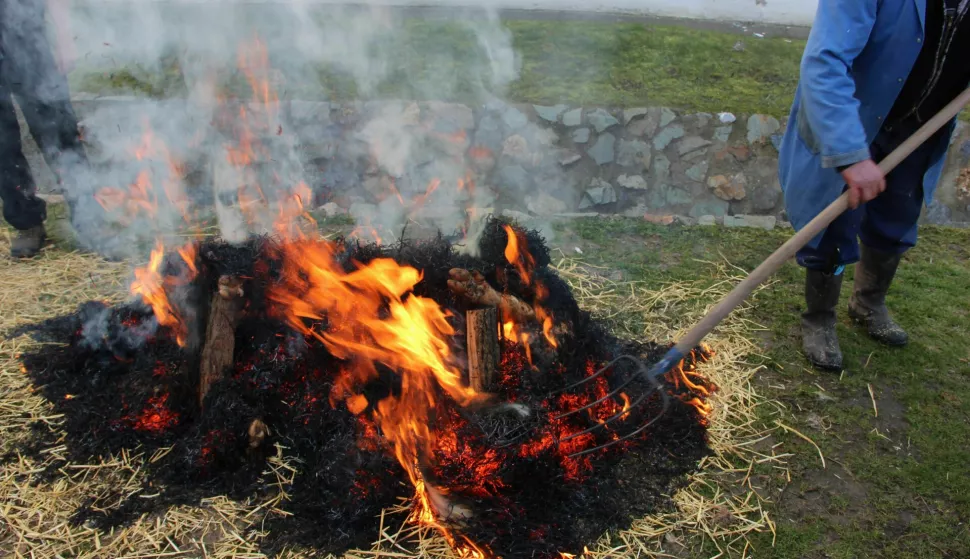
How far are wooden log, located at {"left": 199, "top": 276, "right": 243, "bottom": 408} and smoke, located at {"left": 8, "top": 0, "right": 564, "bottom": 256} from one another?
272cm

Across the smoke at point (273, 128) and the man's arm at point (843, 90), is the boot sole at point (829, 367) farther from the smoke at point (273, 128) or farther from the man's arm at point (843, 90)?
the smoke at point (273, 128)

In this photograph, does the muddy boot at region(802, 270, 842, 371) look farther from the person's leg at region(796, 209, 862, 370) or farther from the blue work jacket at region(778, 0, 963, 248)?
the blue work jacket at region(778, 0, 963, 248)

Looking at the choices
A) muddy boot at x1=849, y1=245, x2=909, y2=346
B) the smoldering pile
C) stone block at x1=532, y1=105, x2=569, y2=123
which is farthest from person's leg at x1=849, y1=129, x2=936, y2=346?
stone block at x1=532, y1=105, x2=569, y2=123

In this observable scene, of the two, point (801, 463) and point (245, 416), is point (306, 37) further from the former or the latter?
point (801, 463)

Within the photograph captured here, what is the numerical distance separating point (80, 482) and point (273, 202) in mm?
3675

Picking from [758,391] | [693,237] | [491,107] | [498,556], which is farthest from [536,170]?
[498,556]

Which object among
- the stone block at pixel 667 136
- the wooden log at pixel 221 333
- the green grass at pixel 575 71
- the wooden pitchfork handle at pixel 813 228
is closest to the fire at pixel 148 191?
the green grass at pixel 575 71

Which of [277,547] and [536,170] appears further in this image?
[536,170]

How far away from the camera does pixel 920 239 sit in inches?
228

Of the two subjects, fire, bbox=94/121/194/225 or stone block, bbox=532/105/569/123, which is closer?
fire, bbox=94/121/194/225

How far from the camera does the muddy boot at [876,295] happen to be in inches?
164

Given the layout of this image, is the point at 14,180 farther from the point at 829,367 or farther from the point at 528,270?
the point at 829,367

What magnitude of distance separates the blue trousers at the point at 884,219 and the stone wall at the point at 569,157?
2.52 m

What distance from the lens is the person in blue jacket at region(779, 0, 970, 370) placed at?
3072 millimetres
